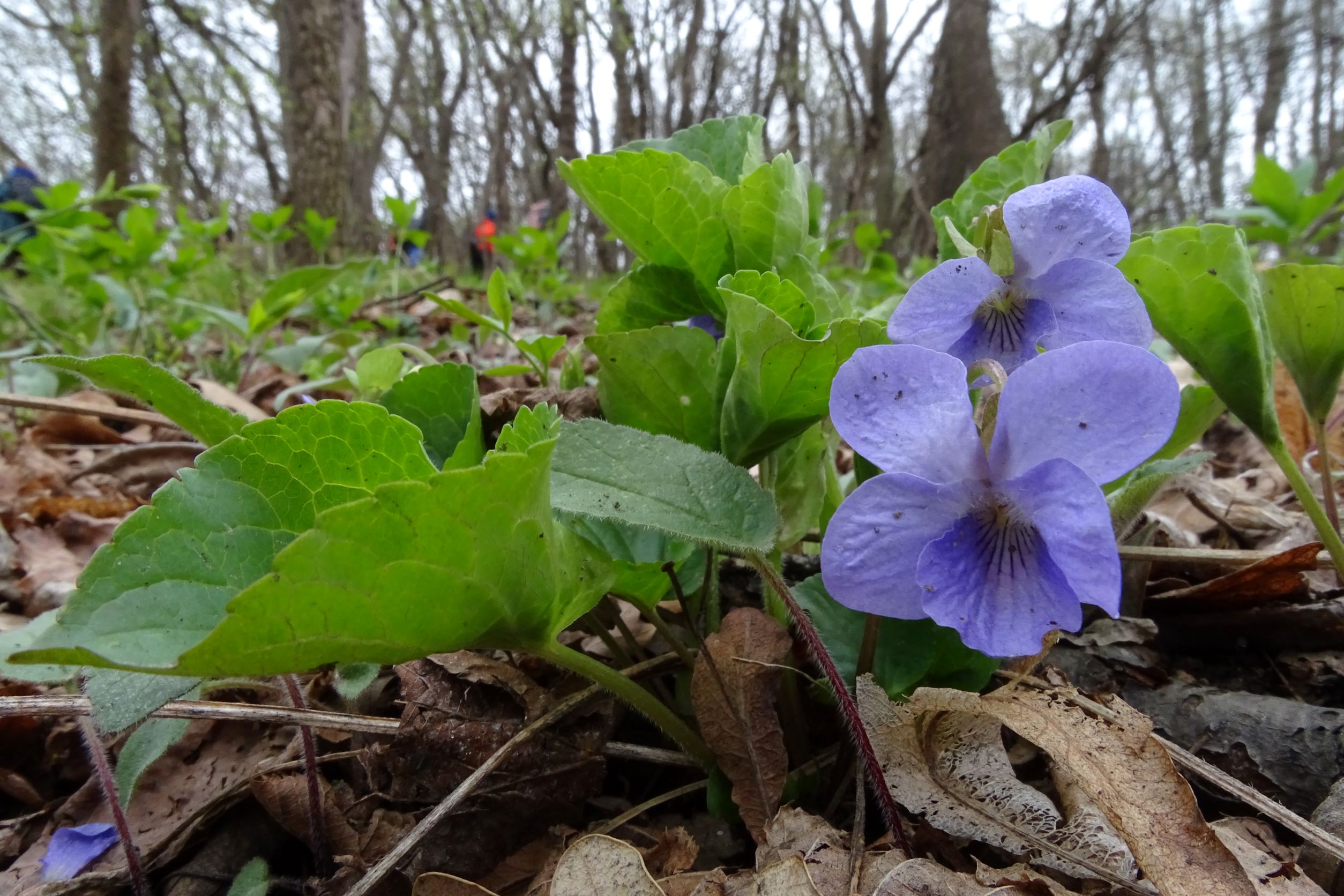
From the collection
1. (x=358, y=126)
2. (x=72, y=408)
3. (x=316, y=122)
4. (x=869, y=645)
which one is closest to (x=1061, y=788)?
(x=869, y=645)

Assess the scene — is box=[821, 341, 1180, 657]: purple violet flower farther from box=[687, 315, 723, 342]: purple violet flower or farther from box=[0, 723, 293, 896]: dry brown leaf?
box=[0, 723, 293, 896]: dry brown leaf

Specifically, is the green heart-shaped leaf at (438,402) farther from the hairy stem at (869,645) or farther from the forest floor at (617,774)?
the hairy stem at (869,645)

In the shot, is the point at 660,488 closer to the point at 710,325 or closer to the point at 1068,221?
the point at 1068,221

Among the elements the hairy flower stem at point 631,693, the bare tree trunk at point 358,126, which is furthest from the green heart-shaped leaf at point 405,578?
the bare tree trunk at point 358,126

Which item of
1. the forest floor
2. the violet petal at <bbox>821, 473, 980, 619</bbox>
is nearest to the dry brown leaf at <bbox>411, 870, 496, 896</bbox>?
the forest floor

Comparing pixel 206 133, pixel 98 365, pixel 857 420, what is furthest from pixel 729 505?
pixel 206 133

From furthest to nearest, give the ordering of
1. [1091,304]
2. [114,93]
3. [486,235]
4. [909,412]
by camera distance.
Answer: [486,235], [114,93], [1091,304], [909,412]

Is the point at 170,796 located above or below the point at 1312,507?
below
